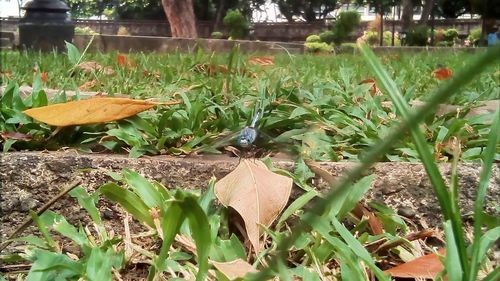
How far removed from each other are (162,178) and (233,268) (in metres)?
0.34

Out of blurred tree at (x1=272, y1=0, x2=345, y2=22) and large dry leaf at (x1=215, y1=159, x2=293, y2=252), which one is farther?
blurred tree at (x1=272, y1=0, x2=345, y2=22)

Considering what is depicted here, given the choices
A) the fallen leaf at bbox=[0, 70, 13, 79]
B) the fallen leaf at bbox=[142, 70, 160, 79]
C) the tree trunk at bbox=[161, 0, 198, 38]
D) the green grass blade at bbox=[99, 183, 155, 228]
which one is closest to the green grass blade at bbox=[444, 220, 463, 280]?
the green grass blade at bbox=[99, 183, 155, 228]

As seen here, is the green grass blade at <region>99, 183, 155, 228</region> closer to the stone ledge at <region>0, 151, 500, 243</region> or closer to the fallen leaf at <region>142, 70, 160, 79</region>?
the stone ledge at <region>0, 151, 500, 243</region>

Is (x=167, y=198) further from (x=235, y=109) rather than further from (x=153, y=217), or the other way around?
(x=235, y=109)

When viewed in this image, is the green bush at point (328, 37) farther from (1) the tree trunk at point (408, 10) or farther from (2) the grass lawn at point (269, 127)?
(2) the grass lawn at point (269, 127)

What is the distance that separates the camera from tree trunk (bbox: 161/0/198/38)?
1453 cm

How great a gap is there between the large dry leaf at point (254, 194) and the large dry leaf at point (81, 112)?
0.35 meters

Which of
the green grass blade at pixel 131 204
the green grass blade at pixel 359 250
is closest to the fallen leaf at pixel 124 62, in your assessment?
the green grass blade at pixel 131 204

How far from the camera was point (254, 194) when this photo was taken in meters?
0.95

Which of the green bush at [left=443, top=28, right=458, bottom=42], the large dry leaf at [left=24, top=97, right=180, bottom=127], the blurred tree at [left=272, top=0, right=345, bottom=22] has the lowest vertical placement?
the green bush at [left=443, top=28, right=458, bottom=42]

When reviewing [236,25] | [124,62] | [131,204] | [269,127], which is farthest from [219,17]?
[131,204]

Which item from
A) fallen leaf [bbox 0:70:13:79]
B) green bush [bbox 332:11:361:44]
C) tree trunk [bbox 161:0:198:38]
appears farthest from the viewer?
green bush [bbox 332:11:361:44]

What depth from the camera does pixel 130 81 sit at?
92.7 inches

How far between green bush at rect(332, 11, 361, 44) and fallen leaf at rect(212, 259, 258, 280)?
657 inches
